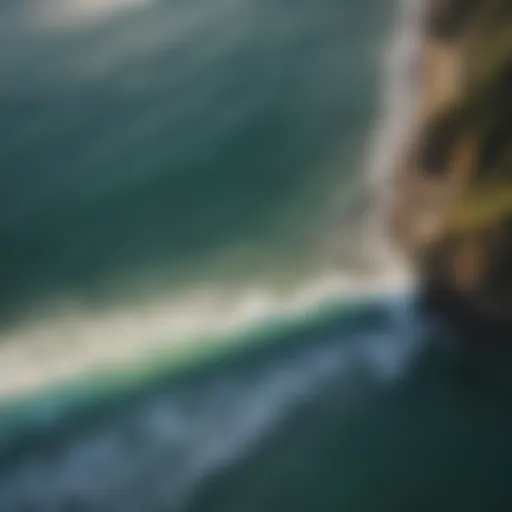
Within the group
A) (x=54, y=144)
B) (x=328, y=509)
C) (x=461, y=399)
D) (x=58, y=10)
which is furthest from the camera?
(x=58, y=10)

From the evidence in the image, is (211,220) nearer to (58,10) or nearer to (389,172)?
(389,172)

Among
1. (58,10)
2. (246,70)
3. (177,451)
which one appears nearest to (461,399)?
(177,451)

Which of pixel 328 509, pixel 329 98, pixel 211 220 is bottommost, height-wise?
pixel 328 509

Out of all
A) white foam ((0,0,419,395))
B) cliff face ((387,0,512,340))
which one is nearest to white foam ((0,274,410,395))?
white foam ((0,0,419,395))

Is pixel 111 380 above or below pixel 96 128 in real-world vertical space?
below

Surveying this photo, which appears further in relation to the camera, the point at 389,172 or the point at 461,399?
the point at 389,172

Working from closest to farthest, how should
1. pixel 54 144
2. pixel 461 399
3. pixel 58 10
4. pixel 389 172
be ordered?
pixel 461 399 < pixel 389 172 < pixel 54 144 < pixel 58 10

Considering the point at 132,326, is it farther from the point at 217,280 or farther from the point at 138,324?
the point at 217,280
